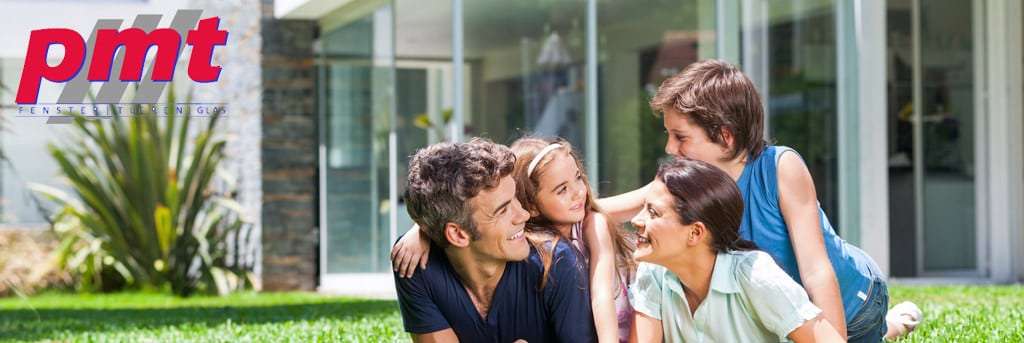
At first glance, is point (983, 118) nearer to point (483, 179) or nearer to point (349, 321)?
point (349, 321)

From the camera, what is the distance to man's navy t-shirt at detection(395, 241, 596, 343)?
9.93 feet

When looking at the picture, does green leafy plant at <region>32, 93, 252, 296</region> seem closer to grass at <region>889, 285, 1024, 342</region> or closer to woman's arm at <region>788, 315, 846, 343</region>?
grass at <region>889, 285, 1024, 342</region>

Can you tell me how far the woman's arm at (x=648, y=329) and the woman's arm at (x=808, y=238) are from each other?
1.20 feet

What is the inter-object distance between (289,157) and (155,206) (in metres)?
1.07

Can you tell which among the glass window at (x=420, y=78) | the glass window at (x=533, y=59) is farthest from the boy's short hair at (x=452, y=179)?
the glass window at (x=420, y=78)

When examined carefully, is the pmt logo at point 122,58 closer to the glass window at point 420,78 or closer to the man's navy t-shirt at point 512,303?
the glass window at point 420,78

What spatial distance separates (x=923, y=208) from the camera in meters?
9.20

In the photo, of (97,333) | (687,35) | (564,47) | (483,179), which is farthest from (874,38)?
(483,179)

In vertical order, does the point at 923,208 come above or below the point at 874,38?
below

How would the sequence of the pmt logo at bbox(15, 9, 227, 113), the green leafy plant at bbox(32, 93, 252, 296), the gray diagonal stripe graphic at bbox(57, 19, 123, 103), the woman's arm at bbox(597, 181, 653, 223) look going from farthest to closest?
1. the green leafy plant at bbox(32, 93, 252, 296)
2. the gray diagonal stripe graphic at bbox(57, 19, 123, 103)
3. the pmt logo at bbox(15, 9, 227, 113)
4. the woman's arm at bbox(597, 181, 653, 223)

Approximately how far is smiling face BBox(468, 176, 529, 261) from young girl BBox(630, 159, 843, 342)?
28cm

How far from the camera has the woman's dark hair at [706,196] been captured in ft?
9.61

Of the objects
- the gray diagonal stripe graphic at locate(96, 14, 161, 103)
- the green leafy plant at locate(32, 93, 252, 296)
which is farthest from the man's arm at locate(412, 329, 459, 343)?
the green leafy plant at locate(32, 93, 252, 296)

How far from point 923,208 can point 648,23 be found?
8.74 feet
